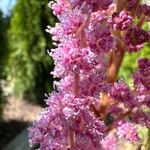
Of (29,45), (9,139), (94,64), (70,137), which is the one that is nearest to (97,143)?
(70,137)

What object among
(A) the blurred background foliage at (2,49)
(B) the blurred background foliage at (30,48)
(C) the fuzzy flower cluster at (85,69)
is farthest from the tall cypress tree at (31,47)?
(C) the fuzzy flower cluster at (85,69)

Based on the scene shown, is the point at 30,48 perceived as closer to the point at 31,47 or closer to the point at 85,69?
the point at 31,47

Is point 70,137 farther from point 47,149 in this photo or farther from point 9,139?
point 9,139

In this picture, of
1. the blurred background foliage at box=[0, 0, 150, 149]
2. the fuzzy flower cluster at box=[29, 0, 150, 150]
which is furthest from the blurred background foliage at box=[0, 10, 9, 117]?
the fuzzy flower cluster at box=[29, 0, 150, 150]

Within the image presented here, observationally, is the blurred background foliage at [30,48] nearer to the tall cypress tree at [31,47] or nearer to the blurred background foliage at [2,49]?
the tall cypress tree at [31,47]

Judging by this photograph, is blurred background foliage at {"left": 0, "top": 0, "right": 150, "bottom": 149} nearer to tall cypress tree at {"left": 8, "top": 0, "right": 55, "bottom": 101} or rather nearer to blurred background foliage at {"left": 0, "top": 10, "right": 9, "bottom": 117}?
tall cypress tree at {"left": 8, "top": 0, "right": 55, "bottom": 101}
